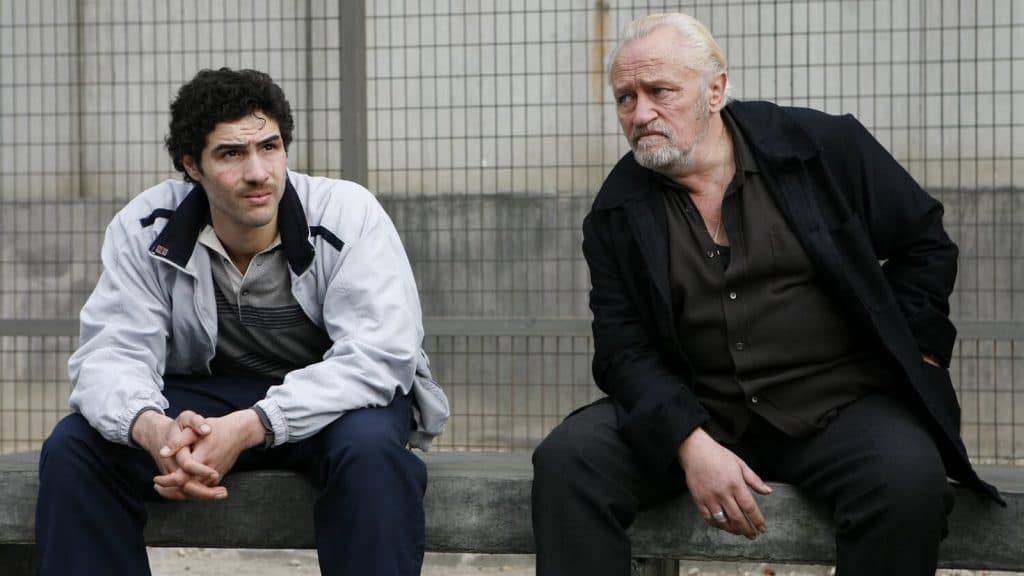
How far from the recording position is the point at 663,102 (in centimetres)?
338

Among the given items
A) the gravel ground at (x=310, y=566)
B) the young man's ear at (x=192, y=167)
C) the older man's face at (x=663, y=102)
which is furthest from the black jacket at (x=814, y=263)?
the gravel ground at (x=310, y=566)

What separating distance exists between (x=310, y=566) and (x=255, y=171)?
2653mm

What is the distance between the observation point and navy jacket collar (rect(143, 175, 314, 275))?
3510 mm

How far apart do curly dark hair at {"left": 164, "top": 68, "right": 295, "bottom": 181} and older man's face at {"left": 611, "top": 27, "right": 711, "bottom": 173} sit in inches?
34.4

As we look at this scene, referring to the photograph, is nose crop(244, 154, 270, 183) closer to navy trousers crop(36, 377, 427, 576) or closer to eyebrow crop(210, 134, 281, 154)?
eyebrow crop(210, 134, 281, 154)

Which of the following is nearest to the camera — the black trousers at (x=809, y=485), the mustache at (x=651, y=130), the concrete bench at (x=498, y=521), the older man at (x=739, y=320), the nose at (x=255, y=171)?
the black trousers at (x=809, y=485)

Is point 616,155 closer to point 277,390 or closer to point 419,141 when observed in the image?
point 419,141

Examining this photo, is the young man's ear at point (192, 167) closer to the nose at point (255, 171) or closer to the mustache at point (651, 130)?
the nose at point (255, 171)

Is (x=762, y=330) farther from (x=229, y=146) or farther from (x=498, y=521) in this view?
(x=229, y=146)

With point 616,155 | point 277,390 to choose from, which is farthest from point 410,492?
point 616,155

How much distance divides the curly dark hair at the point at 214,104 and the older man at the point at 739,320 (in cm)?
85

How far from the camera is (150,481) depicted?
343cm

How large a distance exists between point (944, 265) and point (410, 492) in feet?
4.42

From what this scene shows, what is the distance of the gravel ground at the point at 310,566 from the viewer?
5566 millimetres
